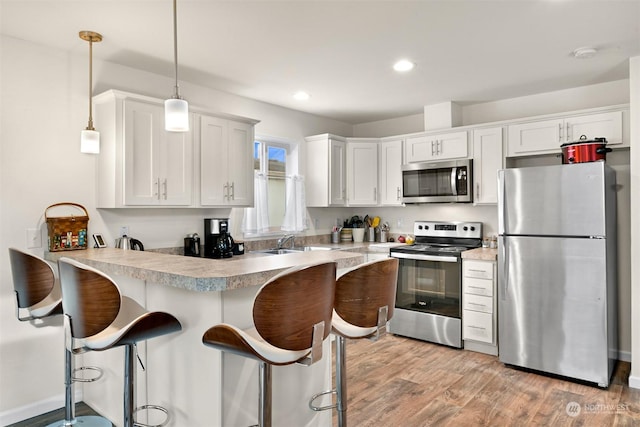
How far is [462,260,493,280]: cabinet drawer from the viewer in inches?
145

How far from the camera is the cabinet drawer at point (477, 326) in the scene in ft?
12.0

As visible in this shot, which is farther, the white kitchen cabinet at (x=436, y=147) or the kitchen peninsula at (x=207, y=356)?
the white kitchen cabinet at (x=436, y=147)

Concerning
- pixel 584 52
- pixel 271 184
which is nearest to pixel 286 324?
pixel 584 52

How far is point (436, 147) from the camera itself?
4.38 meters

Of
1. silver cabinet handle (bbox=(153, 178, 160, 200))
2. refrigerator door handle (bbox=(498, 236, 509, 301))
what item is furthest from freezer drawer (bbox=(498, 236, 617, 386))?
silver cabinet handle (bbox=(153, 178, 160, 200))

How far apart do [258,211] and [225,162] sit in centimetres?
77

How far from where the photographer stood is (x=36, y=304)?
→ 2283 millimetres

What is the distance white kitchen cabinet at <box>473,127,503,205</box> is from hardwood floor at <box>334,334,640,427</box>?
152 centimetres

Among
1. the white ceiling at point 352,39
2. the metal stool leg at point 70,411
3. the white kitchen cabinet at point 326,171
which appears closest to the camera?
the metal stool leg at point 70,411

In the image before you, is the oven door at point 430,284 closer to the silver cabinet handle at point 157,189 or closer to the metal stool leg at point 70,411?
the silver cabinet handle at point 157,189

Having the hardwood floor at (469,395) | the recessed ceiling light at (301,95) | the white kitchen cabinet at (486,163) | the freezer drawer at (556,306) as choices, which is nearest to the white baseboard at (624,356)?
the hardwood floor at (469,395)

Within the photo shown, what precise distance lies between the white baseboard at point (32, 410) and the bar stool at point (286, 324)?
2053 mm

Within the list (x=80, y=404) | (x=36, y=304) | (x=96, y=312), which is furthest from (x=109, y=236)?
(x=96, y=312)

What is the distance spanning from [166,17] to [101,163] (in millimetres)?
1213
